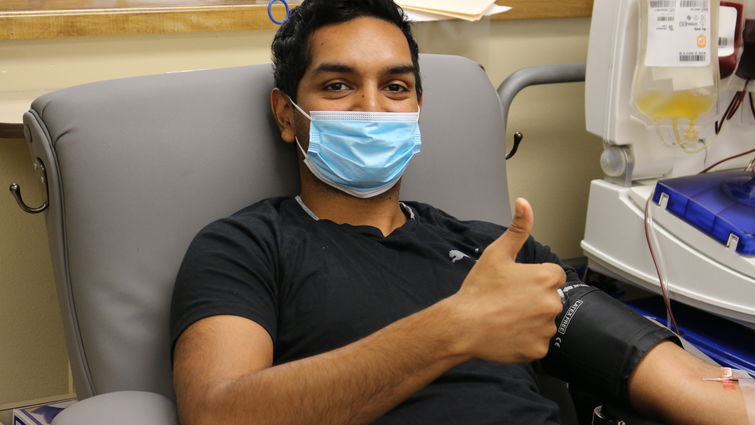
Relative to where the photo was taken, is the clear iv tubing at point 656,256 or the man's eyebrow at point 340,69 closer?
the man's eyebrow at point 340,69

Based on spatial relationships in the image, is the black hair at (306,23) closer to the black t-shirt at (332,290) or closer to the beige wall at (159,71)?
the black t-shirt at (332,290)

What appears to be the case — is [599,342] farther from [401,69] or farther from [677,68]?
[677,68]

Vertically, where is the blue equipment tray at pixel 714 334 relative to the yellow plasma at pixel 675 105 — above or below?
below

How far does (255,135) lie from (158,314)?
34cm

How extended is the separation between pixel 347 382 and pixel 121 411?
292 mm

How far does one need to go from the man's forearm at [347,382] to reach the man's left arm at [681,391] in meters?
0.37

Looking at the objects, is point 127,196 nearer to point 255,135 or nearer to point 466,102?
point 255,135

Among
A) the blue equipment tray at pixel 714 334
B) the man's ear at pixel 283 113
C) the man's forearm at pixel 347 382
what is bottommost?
the blue equipment tray at pixel 714 334

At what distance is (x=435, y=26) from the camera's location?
1912 millimetres

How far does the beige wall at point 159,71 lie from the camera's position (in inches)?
68.9

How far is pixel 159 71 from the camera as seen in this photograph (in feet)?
5.99

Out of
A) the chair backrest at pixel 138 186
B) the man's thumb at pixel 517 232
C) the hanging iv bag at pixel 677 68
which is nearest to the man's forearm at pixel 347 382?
the man's thumb at pixel 517 232

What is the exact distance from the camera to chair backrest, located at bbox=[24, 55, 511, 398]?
1.18 metres

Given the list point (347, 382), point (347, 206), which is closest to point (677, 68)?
point (347, 206)
